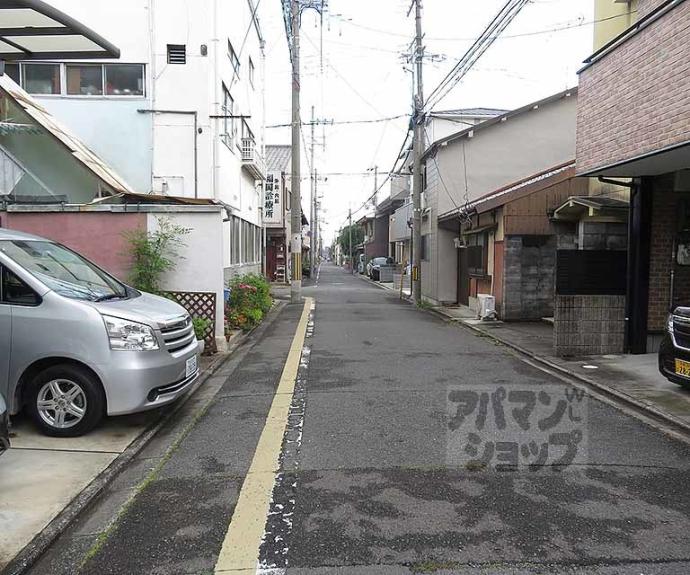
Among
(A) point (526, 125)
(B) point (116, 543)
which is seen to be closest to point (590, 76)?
(B) point (116, 543)

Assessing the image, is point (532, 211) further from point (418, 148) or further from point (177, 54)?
point (177, 54)

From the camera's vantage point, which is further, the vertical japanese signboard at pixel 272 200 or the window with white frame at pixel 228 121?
the vertical japanese signboard at pixel 272 200

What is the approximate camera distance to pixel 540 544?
352 cm

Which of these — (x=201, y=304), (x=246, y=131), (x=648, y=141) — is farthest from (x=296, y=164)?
(x=648, y=141)

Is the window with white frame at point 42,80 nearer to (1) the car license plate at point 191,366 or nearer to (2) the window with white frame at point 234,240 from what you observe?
(2) the window with white frame at point 234,240

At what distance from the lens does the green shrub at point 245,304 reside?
13.3 m

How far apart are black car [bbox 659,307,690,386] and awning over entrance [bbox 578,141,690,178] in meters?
1.98

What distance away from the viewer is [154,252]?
9.59m

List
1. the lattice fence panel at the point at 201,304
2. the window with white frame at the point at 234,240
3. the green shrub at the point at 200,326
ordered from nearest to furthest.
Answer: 1. the green shrub at the point at 200,326
2. the lattice fence panel at the point at 201,304
3. the window with white frame at the point at 234,240

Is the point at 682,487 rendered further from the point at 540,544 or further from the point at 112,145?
the point at 112,145

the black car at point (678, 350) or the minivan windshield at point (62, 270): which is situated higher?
the minivan windshield at point (62, 270)

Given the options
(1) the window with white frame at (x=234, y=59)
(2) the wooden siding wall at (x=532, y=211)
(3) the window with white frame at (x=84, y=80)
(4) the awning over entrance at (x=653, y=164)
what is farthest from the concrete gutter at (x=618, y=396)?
(3) the window with white frame at (x=84, y=80)

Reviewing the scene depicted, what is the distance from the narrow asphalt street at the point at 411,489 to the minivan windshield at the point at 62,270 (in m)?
1.62

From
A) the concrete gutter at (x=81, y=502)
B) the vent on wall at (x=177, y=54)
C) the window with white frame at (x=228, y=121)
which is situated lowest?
the concrete gutter at (x=81, y=502)
